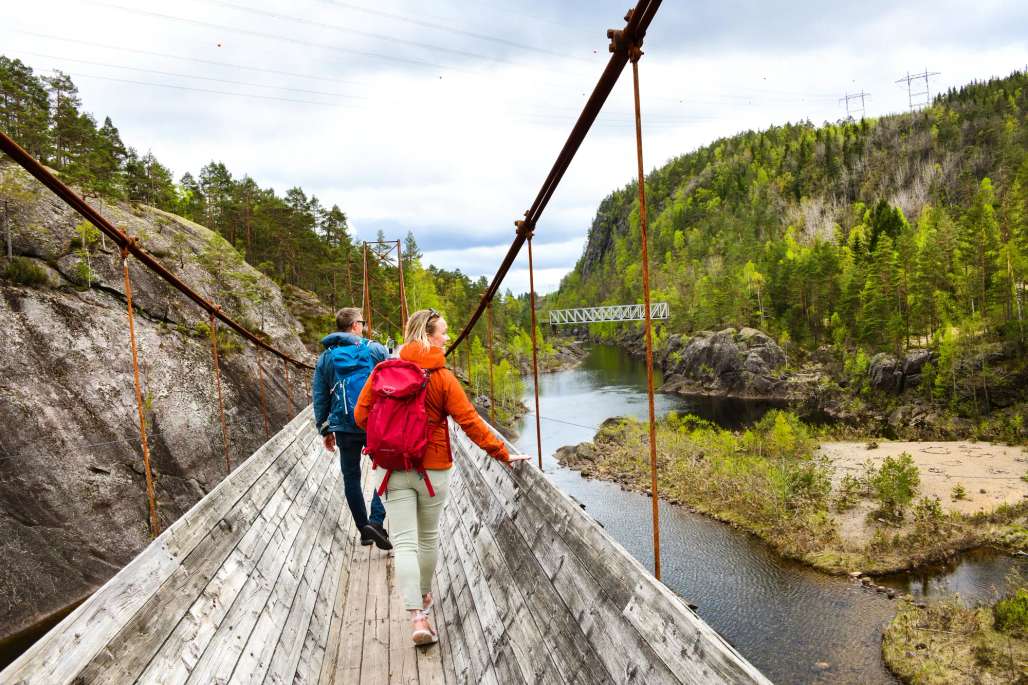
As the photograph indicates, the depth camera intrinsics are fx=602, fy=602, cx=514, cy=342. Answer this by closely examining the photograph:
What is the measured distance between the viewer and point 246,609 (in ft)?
7.30

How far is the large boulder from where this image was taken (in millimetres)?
45312

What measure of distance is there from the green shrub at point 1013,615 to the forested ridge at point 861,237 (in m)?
25.5

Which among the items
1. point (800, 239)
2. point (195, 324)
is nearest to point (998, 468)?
point (195, 324)

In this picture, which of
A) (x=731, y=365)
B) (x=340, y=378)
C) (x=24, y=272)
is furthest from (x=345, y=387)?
(x=731, y=365)

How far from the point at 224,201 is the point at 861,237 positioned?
54.3 m

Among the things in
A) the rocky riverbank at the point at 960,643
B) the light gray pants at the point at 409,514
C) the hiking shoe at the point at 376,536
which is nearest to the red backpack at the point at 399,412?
the light gray pants at the point at 409,514

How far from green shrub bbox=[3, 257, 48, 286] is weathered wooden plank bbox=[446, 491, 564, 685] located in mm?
14111

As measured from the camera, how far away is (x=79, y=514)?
11.2 metres

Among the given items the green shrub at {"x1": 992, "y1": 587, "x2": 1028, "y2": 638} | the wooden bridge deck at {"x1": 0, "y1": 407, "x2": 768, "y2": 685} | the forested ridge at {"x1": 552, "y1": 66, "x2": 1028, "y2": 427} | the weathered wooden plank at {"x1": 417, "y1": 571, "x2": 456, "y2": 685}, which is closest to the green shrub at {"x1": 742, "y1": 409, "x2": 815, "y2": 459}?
the forested ridge at {"x1": 552, "y1": 66, "x2": 1028, "y2": 427}

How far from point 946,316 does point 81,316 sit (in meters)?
44.6

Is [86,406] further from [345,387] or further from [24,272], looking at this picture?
[345,387]

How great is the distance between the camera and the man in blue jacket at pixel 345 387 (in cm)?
355

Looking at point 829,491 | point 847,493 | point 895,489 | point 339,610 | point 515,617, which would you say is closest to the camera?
point 515,617

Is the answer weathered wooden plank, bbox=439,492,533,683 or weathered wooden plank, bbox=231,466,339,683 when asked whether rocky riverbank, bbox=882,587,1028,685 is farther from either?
weathered wooden plank, bbox=231,466,339,683
